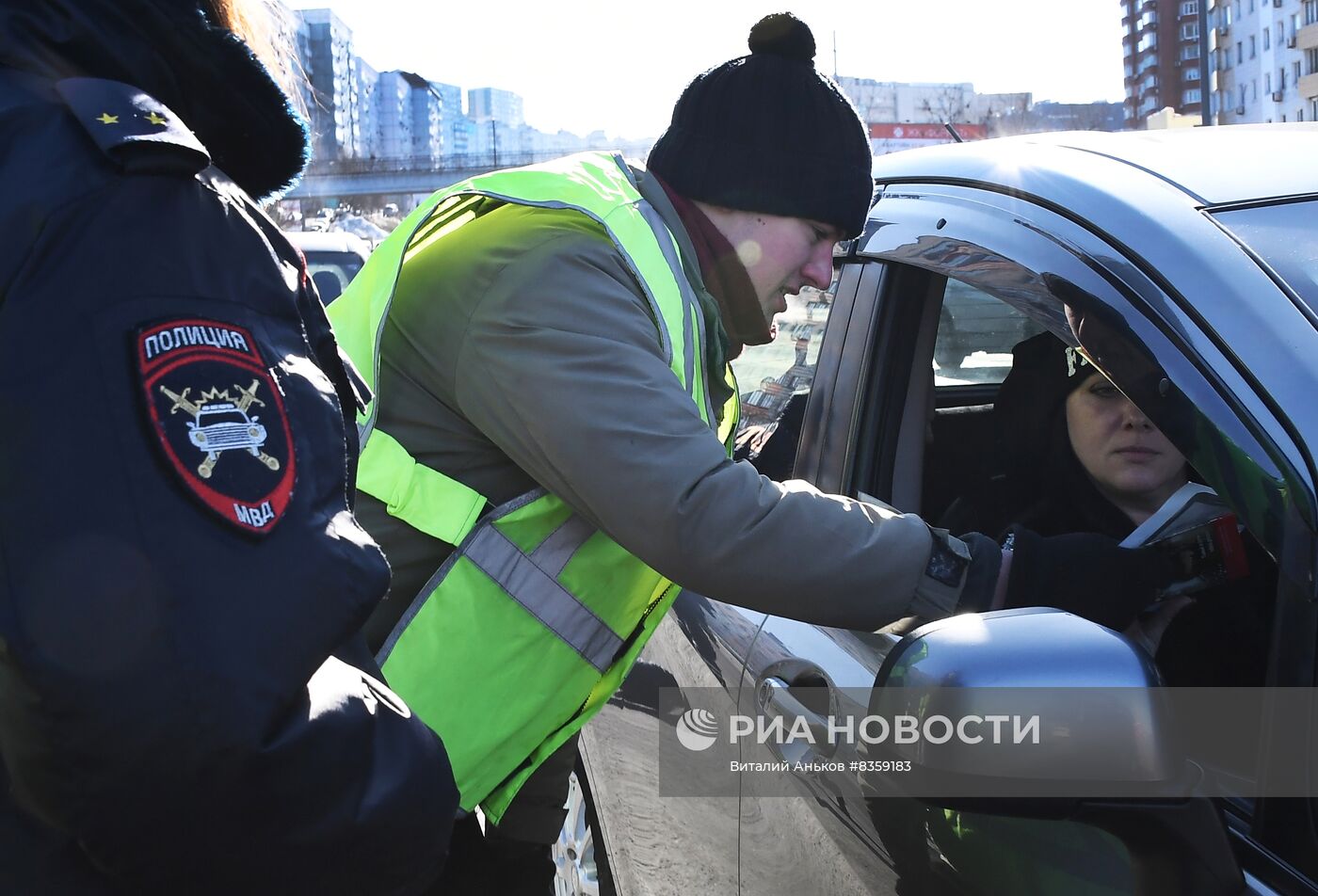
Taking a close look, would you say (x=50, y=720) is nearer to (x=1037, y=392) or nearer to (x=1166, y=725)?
(x=1166, y=725)

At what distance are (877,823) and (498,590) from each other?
59cm

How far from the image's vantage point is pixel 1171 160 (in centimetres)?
162

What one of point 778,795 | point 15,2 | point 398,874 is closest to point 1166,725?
point 398,874

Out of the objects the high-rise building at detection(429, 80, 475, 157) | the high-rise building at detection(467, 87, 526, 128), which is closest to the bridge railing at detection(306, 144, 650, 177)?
the high-rise building at detection(429, 80, 475, 157)

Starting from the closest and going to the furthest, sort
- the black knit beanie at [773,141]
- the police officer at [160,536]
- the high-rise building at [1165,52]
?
the police officer at [160,536] → the black knit beanie at [773,141] → the high-rise building at [1165,52]

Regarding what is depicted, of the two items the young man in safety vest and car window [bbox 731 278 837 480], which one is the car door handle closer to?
the young man in safety vest

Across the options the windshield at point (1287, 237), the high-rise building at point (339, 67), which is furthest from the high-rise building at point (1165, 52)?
the windshield at point (1287, 237)

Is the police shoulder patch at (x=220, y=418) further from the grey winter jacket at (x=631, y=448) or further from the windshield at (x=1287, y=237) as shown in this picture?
the windshield at (x=1287, y=237)

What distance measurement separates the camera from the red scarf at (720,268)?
198 cm

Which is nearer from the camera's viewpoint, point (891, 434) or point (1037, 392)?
point (891, 434)

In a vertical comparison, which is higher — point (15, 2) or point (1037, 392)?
point (15, 2)

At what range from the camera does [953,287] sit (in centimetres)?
220

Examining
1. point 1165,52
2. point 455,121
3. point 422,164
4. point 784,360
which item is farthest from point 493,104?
point 784,360

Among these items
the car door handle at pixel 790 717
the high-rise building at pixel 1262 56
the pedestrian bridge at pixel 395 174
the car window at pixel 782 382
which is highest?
the high-rise building at pixel 1262 56
